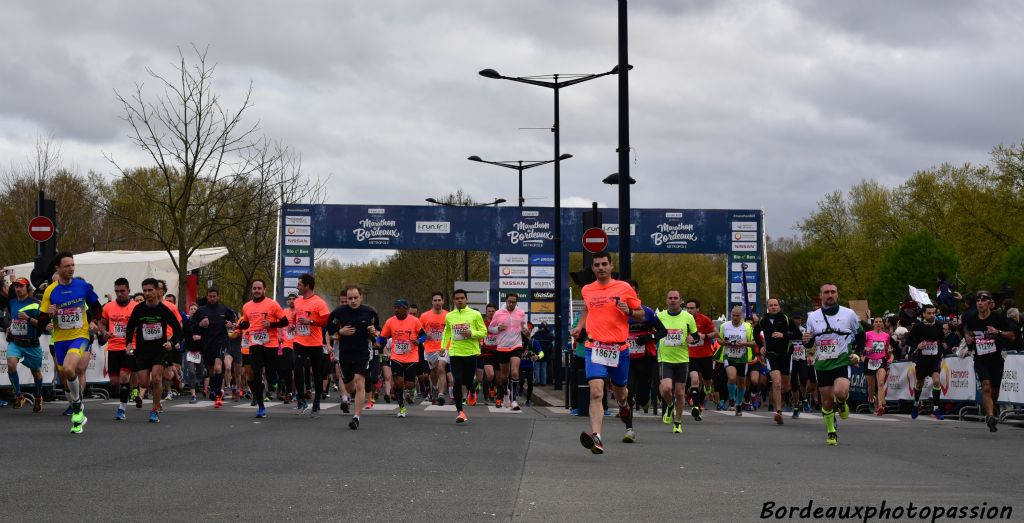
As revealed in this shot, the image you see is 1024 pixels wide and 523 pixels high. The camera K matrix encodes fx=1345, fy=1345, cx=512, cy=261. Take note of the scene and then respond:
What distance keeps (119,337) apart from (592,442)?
9.76 m

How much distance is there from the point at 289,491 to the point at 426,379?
18.7m

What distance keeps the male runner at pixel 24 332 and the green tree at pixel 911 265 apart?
60.6 meters

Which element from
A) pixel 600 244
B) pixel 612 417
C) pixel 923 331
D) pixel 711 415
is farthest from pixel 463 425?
pixel 923 331

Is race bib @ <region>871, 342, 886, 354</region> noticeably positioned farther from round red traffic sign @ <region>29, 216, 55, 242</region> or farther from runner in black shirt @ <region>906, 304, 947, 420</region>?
round red traffic sign @ <region>29, 216, 55, 242</region>

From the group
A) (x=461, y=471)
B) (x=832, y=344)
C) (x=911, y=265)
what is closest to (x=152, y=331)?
(x=461, y=471)

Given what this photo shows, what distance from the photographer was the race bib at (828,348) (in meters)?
15.1

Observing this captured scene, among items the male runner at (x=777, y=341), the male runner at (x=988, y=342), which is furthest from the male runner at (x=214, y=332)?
the male runner at (x=988, y=342)

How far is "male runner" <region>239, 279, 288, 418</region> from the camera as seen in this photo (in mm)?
19047

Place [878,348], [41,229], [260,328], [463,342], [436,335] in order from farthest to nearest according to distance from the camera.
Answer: [878,348] → [436,335] → [41,229] → [260,328] → [463,342]

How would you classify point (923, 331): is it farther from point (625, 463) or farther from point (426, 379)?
point (625, 463)

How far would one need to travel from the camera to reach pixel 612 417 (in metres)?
20.4

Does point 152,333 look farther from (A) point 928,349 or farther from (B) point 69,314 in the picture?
(A) point 928,349

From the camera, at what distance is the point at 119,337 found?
19.3 meters

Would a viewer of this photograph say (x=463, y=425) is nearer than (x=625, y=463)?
No
